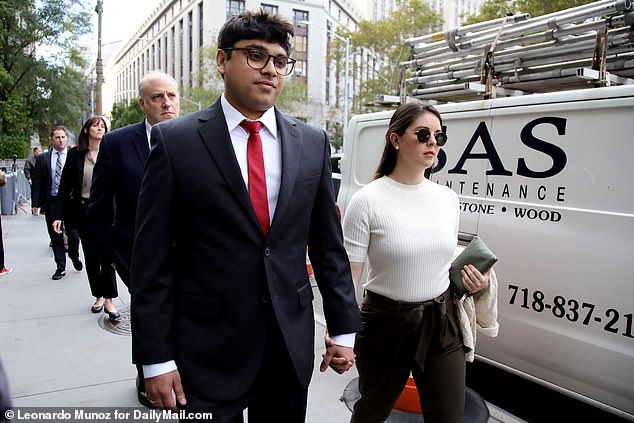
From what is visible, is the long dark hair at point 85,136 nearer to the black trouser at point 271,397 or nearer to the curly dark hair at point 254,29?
the curly dark hair at point 254,29

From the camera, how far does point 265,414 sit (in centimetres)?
197

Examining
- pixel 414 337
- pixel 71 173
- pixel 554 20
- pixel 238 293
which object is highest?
pixel 554 20

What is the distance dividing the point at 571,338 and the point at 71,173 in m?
4.50

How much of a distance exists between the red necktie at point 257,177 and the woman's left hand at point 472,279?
1.15 meters

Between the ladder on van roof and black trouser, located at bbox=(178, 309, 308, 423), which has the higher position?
the ladder on van roof

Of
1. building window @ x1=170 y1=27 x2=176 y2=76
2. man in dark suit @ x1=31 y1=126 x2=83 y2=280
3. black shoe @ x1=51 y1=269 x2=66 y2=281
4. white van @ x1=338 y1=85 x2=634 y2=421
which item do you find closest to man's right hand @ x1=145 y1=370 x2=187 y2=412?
white van @ x1=338 y1=85 x2=634 y2=421

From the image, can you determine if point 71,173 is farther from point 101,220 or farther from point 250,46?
point 250,46

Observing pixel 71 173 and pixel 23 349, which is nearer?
pixel 23 349

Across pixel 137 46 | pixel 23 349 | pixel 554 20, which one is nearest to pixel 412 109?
pixel 554 20

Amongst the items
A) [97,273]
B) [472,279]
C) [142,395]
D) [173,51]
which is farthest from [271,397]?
[173,51]

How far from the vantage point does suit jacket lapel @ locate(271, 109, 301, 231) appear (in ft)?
5.85

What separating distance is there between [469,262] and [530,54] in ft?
6.89

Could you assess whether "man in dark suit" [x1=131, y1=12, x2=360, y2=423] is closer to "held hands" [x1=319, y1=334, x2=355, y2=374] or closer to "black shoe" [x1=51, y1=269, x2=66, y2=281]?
"held hands" [x1=319, y1=334, x2=355, y2=374]

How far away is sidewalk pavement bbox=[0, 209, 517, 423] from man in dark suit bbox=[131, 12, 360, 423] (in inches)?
9.8
